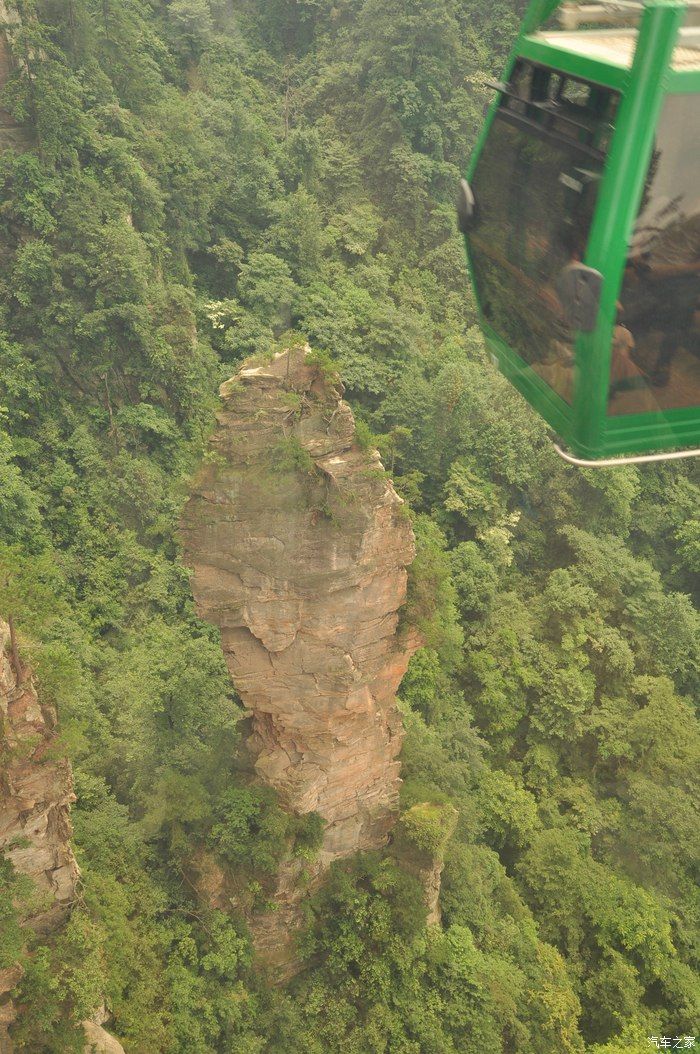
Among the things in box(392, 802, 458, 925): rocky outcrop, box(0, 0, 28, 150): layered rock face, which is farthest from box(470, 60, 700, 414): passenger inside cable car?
box(0, 0, 28, 150): layered rock face

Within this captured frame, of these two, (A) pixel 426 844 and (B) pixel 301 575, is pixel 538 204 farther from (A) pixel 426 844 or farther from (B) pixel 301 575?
(A) pixel 426 844

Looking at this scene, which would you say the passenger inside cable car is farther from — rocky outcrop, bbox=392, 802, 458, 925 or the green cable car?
rocky outcrop, bbox=392, 802, 458, 925

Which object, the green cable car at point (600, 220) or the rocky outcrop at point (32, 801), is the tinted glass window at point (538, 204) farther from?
the rocky outcrop at point (32, 801)

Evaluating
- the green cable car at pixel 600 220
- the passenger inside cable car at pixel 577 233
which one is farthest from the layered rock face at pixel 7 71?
the passenger inside cable car at pixel 577 233

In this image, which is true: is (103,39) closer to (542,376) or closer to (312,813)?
(312,813)

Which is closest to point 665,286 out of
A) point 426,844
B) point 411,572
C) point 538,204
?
point 538,204

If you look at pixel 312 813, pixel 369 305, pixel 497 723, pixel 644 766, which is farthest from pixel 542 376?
pixel 369 305
